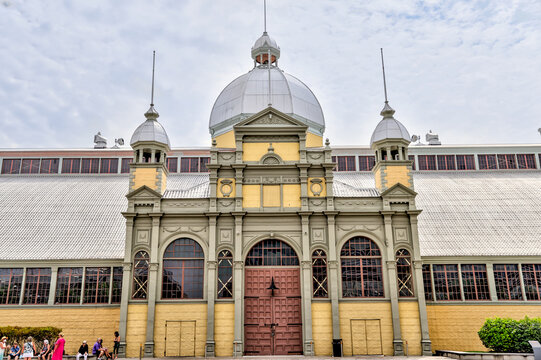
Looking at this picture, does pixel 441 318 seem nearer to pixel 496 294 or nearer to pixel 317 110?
pixel 496 294

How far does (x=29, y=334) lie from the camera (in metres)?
29.5

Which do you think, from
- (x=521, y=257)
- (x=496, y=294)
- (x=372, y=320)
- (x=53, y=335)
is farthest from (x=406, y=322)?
(x=53, y=335)

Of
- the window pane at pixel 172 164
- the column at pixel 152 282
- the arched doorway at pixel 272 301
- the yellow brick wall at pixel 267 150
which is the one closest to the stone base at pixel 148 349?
the column at pixel 152 282

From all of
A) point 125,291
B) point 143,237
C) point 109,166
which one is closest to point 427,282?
point 143,237

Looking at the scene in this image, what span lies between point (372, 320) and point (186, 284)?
38.6ft

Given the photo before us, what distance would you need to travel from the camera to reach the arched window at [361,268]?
97.9 ft

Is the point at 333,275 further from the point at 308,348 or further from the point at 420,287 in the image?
the point at 420,287

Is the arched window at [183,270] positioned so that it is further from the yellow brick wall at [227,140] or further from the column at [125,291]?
the yellow brick wall at [227,140]

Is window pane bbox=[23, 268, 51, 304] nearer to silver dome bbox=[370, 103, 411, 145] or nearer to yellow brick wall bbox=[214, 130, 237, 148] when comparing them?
yellow brick wall bbox=[214, 130, 237, 148]

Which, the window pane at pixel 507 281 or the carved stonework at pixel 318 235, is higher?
the carved stonework at pixel 318 235

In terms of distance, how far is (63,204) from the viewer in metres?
39.1

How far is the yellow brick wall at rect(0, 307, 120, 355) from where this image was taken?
103ft

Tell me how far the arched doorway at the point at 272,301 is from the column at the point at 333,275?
2.07 meters

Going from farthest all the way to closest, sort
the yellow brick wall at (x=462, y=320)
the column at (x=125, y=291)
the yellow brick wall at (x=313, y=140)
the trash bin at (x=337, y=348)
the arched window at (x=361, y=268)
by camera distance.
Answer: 1. the yellow brick wall at (x=313, y=140)
2. the yellow brick wall at (x=462, y=320)
3. the arched window at (x=361, y=268)
4. the column at (x=125, y=291)
5. the trash bin at (x=337, y=348)
